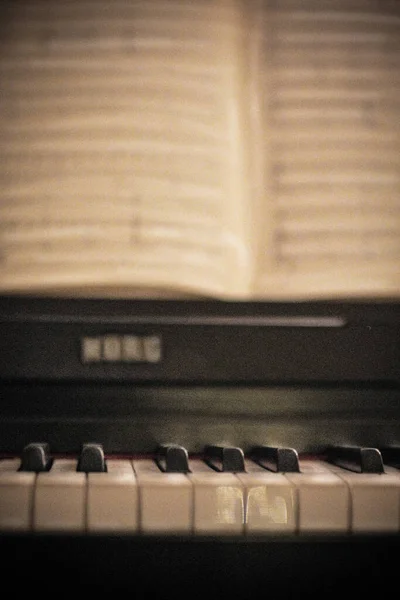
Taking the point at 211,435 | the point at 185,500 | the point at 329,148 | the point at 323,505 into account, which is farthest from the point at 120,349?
the point at 329,148

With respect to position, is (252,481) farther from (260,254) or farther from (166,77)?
(166,77)

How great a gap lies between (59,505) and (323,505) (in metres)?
0.38

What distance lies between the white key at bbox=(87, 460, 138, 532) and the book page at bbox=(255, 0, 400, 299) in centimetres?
44

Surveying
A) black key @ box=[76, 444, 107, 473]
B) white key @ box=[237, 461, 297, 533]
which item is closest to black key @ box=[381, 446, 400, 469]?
white key @ box=[237, 461, 297, 533]

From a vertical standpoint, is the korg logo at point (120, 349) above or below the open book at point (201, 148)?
below

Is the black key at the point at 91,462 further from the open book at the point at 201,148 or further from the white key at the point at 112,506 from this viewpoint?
the open book at the point at 201,148

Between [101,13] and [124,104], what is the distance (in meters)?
0.21

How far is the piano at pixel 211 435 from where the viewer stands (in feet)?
3.09

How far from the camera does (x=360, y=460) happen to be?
103 cm

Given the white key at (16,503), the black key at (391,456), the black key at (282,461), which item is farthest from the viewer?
the black key at (391,456)

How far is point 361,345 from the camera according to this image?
3.95 feet

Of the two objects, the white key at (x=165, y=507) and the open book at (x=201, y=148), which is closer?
the white key at (x=165, y=507)

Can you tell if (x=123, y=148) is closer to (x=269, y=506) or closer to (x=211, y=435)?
(x=211, y=435)

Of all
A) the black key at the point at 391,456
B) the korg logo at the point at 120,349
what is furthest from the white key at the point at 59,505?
the black key at the point at 391,456
